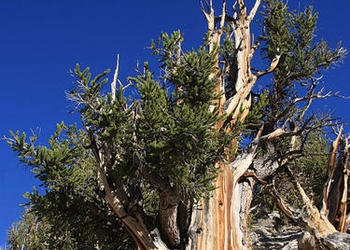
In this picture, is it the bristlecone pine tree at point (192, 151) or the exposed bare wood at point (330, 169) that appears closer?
the bristlecone pine tree at point (192, 151)

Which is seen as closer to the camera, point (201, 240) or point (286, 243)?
point (201, 240)

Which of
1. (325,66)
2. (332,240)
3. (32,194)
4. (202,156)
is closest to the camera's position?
(202,156)

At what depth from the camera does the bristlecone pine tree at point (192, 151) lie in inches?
240

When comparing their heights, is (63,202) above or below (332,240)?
above

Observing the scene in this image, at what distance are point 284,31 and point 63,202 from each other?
19.5 feet

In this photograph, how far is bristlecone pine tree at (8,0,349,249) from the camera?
20.0 ft

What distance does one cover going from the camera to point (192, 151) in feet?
19.3

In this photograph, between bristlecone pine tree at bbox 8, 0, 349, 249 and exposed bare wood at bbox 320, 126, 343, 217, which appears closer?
bristlecone pine tree at bbox 8, 0, 349, 249

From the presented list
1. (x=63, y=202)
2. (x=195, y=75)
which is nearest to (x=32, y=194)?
(x=63, y=202)

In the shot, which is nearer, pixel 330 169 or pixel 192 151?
pixel 192 151

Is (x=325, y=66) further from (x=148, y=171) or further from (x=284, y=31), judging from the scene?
(x=148, y=171)

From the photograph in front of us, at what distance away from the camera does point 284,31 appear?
9.54 m

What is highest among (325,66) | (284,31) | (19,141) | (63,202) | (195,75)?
(284,31)

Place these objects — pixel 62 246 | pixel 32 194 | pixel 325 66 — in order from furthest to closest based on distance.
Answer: pixel 62 246, pixel 325 66, pixel 32 194
